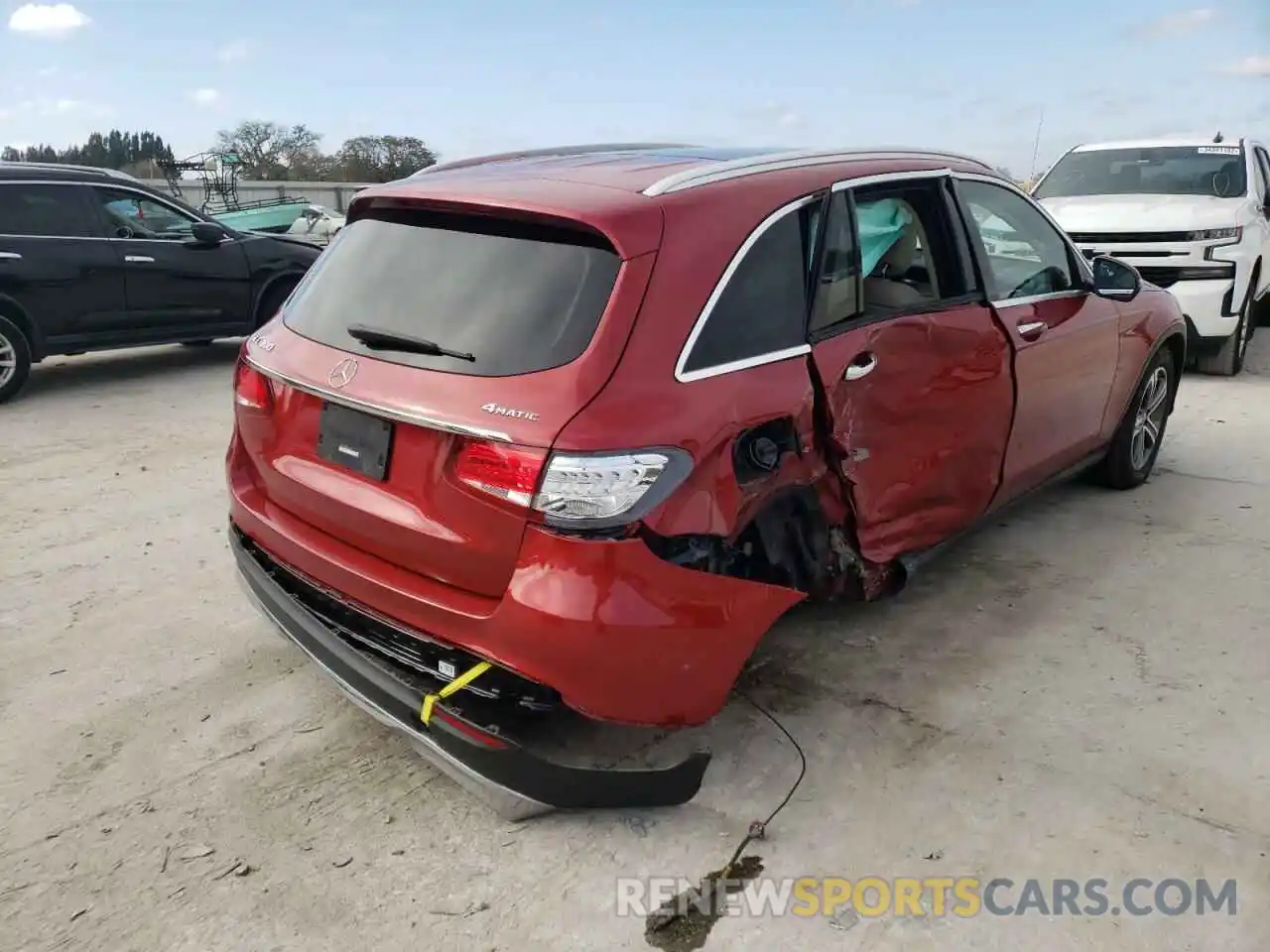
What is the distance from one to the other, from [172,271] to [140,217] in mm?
485

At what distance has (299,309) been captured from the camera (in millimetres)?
3076

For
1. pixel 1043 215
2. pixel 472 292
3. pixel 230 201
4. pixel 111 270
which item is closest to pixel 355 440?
pixel 472 292

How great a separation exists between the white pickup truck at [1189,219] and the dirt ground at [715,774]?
432 centimetres

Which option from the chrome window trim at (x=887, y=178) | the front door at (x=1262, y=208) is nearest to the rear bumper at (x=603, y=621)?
the chrome window trim at (x=887, y=178)

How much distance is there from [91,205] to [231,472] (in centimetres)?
599

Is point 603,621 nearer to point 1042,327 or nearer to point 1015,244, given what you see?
point 1042,327

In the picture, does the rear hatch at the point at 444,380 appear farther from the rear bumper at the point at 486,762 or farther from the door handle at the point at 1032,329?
the door handle at the point at 1032,329

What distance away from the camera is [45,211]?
7.64 m

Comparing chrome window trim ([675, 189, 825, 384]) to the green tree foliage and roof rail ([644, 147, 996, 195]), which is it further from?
the green tree foliage

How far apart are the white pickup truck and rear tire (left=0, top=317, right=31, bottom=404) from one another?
26.0 feet

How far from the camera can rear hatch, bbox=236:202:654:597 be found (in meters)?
2.35

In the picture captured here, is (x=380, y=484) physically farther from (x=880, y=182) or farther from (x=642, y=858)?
(x=880, y=182)

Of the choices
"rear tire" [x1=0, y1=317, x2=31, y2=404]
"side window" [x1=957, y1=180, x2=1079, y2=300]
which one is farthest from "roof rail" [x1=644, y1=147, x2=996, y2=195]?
"rear tire" [x1=0, y1=317, x2=31, y2=404]

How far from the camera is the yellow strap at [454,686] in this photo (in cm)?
241
